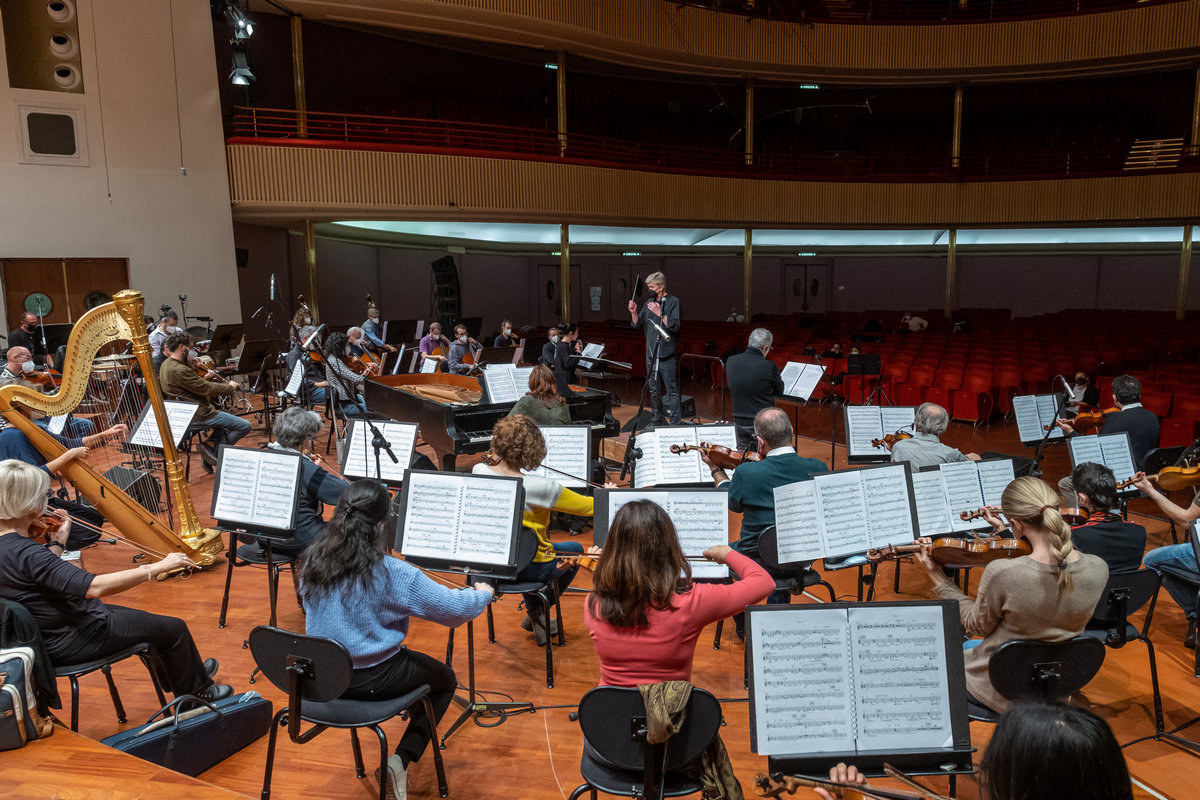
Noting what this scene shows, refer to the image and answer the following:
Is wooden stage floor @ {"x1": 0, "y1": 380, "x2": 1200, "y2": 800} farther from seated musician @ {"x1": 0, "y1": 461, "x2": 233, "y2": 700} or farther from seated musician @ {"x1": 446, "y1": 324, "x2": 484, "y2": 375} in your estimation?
seated musician @ {"x1": 446, "y1": 324, "x2": 484, "y2": 375}

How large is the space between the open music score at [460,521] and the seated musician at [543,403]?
234 cm

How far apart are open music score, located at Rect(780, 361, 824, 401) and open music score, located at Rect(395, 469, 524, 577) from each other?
13.6 feet

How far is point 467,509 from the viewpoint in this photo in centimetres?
375

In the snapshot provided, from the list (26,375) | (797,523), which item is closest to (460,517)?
(797,523)

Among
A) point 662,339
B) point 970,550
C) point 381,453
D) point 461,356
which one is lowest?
point 970,550

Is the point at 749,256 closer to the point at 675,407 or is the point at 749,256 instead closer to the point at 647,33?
the point at 647,33

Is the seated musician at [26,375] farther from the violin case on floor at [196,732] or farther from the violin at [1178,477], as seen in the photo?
the violin at [1178,477]

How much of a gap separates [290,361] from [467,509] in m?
6.07

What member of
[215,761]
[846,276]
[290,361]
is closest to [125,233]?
[290,361]

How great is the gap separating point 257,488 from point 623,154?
43.2ft

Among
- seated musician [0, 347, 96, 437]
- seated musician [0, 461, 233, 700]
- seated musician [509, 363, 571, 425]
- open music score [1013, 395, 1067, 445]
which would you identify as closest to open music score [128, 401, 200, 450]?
seated musician [0, 347, 96, 437]

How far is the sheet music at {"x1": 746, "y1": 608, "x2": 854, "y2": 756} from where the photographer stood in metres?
2.36

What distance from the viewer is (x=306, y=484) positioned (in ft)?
15.7

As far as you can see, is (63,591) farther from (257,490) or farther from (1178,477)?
(1178,477)
